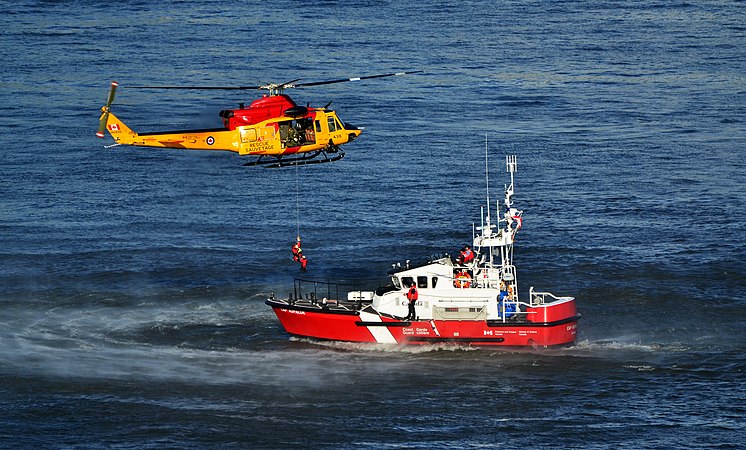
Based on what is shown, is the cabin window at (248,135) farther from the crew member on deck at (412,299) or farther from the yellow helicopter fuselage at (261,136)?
the crew member on deck at (412,299)

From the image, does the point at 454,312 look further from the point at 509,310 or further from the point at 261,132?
the point at 261,132

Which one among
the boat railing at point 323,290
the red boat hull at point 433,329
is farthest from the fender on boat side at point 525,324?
the boat railing at point 323,290

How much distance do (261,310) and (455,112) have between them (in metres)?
39.4

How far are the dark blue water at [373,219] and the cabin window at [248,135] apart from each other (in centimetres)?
139

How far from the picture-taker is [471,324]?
56875 mm

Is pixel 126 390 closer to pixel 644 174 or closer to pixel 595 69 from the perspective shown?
pixel 644 174

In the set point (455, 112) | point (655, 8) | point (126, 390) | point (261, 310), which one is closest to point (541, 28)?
point (655, 8)

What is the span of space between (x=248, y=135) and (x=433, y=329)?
42.3ft

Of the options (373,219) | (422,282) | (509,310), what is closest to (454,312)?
(422,282)

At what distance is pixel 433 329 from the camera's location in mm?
57156

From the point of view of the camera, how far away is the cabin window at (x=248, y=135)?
2420 inches

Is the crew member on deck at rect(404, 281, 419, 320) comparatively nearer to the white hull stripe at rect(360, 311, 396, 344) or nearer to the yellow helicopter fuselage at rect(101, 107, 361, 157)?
the white hull stripe at rect(360, 311, 396, 344)

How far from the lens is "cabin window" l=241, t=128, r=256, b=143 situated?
61.5 metres

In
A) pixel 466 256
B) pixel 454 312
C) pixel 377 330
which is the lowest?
pixel 377 330
